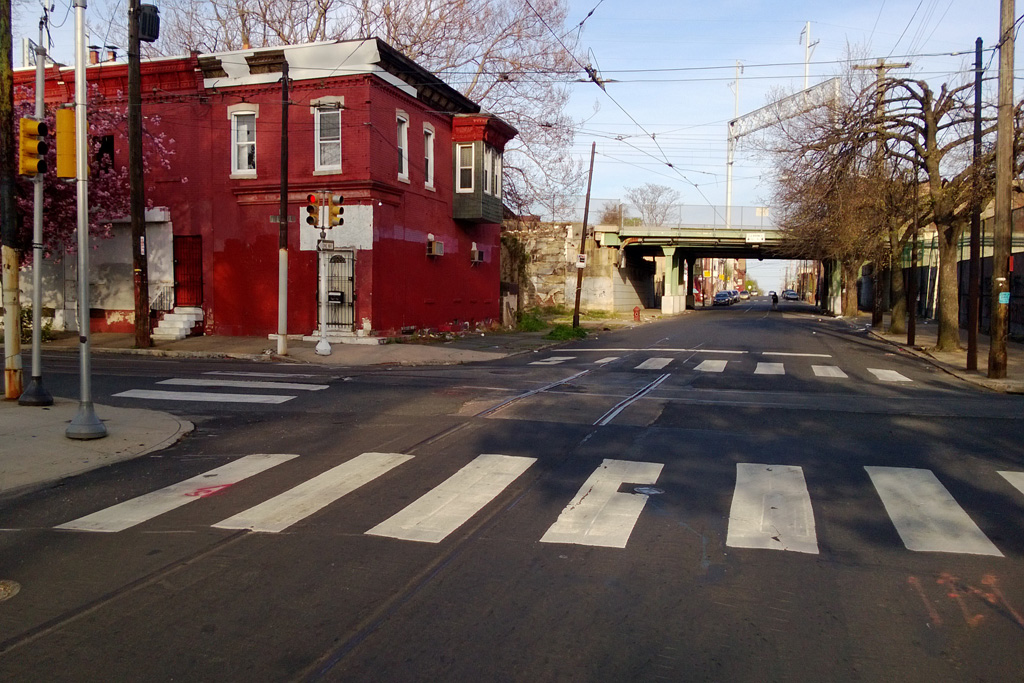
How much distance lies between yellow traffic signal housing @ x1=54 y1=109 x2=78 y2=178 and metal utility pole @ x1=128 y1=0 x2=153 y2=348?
1130 centimetres

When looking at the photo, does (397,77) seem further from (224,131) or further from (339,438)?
(339,438)

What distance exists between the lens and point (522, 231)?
167ft

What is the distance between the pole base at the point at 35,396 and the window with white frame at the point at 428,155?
659 inches

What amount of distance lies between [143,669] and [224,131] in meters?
23.1

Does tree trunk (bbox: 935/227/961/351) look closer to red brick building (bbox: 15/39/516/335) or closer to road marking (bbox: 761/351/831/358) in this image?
road marking (bbox: 761/351/831/358)

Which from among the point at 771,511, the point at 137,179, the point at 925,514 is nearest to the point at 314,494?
the point at 771,511

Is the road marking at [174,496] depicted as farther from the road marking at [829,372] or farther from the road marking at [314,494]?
the road marking at [829,372]

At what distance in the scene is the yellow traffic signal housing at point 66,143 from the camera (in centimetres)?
992

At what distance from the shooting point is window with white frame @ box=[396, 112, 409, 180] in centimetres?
2531

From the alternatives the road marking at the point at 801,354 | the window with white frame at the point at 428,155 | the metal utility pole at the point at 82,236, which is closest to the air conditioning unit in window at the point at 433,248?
the window with white frame at the point at 428,155

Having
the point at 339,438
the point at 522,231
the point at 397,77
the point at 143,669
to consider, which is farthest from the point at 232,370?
the point at 522,231

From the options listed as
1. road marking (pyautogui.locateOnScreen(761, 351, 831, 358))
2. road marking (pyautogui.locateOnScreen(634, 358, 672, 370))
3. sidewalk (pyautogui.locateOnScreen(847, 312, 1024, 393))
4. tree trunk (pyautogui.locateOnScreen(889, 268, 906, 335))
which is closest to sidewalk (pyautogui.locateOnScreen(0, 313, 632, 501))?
road marking (pyautogui.locateOnScreen(634, 358, 672, 370))

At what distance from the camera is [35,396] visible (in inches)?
456

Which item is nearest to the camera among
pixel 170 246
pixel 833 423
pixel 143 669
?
pixel 143 669
